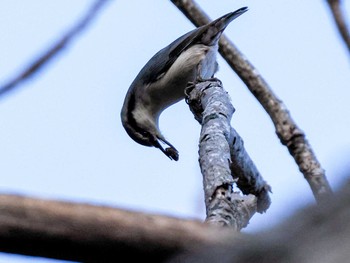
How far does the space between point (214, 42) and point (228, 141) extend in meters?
3.21

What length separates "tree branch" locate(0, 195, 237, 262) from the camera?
24.4 inches

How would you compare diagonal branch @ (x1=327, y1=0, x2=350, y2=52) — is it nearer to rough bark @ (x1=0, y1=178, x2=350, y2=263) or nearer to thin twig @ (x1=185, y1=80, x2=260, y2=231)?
rough bark @ (x1=0, y1=178, x2=350, y2=263)

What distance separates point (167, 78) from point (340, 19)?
5386mm

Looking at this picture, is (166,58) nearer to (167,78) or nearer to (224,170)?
(167,78)

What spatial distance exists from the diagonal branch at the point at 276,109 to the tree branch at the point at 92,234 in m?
1.16

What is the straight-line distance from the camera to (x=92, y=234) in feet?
2.06

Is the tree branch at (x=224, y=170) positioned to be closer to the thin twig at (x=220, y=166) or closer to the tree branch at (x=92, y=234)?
the thin twig at (x=220, y=166)

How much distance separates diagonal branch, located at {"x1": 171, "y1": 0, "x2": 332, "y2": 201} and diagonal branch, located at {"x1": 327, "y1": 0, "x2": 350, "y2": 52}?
701 millimetres

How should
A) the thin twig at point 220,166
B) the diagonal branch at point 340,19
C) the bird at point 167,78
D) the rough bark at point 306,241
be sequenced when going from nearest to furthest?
the rough bark at point 306,241 < the diagonal branch at point 340,19 < the thin twig at point 220,166 < the bird at point 167,78

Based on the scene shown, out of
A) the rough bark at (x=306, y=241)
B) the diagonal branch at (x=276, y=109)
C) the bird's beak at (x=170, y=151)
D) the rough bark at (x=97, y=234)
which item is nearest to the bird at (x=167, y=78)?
Result: the bird's beak at (x=170, y=151)

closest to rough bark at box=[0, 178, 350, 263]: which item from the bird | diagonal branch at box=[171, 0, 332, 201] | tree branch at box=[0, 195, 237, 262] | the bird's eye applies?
tree branch at box=[0, 195, 237, 262]

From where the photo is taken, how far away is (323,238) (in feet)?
1.63

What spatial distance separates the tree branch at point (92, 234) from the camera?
62 cm

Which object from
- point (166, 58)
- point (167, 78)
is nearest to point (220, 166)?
point (167, 78)
